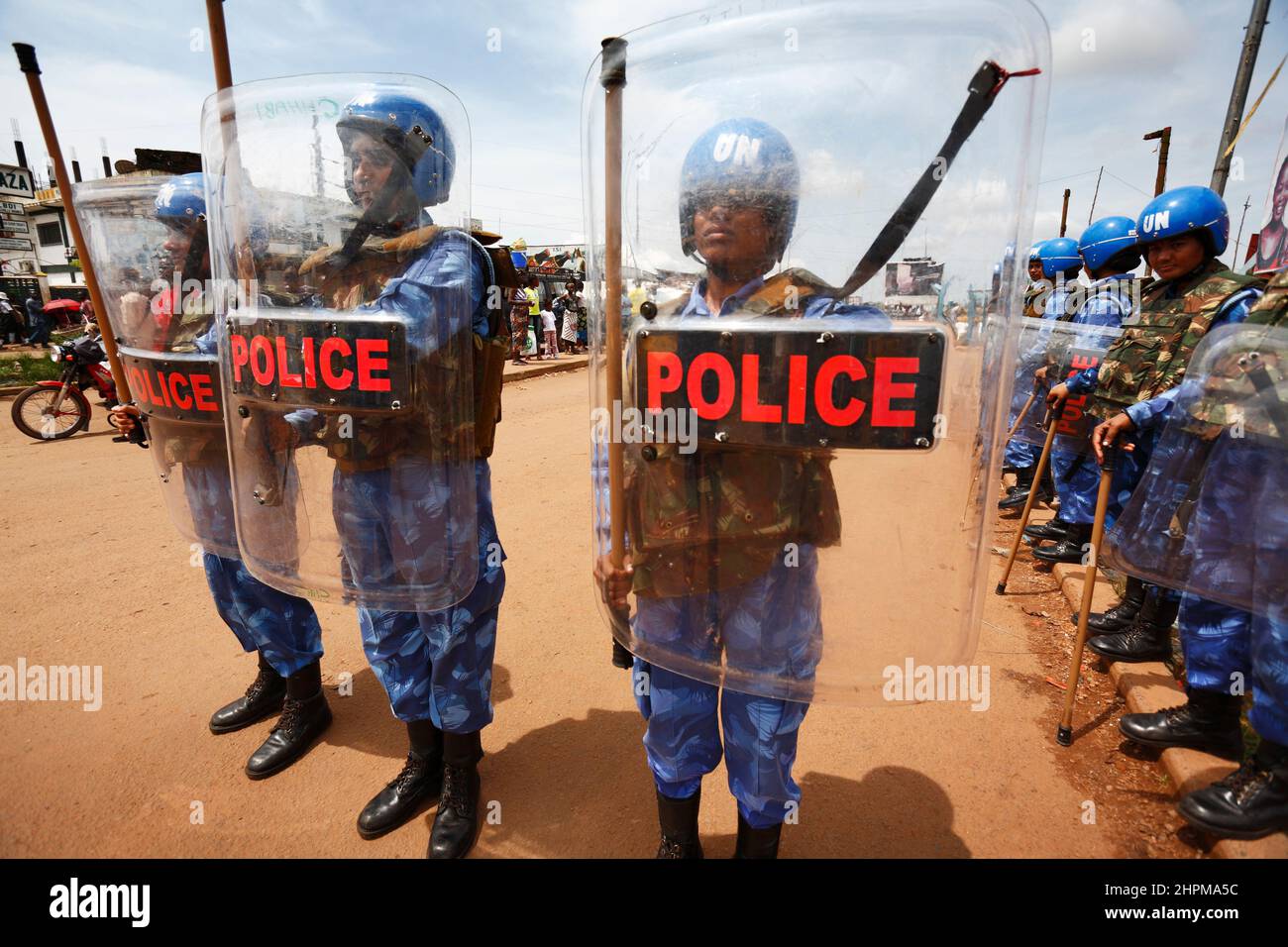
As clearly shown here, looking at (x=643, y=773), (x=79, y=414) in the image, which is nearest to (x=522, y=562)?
(x=643, y=773)

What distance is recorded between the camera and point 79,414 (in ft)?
23.6

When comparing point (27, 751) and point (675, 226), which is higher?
point (675, 226)

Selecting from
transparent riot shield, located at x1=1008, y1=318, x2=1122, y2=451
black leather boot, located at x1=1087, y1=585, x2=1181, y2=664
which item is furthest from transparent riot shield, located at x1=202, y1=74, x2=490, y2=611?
transparent riot shield, located at x1=1008, y1=318, x2=1122, y2=451

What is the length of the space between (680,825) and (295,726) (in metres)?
1.63

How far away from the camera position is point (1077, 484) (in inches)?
165

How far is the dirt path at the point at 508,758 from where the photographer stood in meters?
2.08

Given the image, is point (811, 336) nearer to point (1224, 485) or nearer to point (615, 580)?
point (615, 580)

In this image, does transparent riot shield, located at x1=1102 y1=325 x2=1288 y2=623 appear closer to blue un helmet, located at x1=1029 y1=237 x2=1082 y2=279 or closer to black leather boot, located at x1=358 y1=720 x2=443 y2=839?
black leather boot, located at x1=358 y1=720 x2=443 y2=839

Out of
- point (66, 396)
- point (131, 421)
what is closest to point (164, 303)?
point (131, 421)

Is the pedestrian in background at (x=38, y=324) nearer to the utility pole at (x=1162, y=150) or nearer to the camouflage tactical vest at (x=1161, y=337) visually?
the camouflage tactical vest at (x=1161, y=337)

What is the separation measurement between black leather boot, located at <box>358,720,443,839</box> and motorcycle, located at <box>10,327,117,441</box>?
7203 mm
